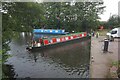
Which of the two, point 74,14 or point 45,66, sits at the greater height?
point 74,14

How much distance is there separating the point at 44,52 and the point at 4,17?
11.2m

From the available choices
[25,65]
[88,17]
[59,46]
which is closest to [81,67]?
[25,65]

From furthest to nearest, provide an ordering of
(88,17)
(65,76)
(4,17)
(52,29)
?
1. (52,29)
2. (88,17)
3. (65,76)
4. (4,17)

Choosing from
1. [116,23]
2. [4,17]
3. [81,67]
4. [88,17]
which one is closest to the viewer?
[4,17]

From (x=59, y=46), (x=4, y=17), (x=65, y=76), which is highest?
(x=4, y=17)

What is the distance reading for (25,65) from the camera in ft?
48.4

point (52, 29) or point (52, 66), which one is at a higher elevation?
point (52, 29)

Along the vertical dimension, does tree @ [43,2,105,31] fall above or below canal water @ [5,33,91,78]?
above

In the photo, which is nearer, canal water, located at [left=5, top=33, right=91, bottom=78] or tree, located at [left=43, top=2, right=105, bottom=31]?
canal water, located at [left=5, top=33, right=91, bottom=78]

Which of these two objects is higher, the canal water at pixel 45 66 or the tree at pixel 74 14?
the tree at pixel 74 14

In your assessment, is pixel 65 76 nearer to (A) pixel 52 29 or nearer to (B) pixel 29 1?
(B) pixel 29 1

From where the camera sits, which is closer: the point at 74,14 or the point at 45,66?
the point at 45,66

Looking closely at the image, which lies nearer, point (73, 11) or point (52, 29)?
point (73, 11)

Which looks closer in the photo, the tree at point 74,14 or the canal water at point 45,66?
the canal water at point 45,66
